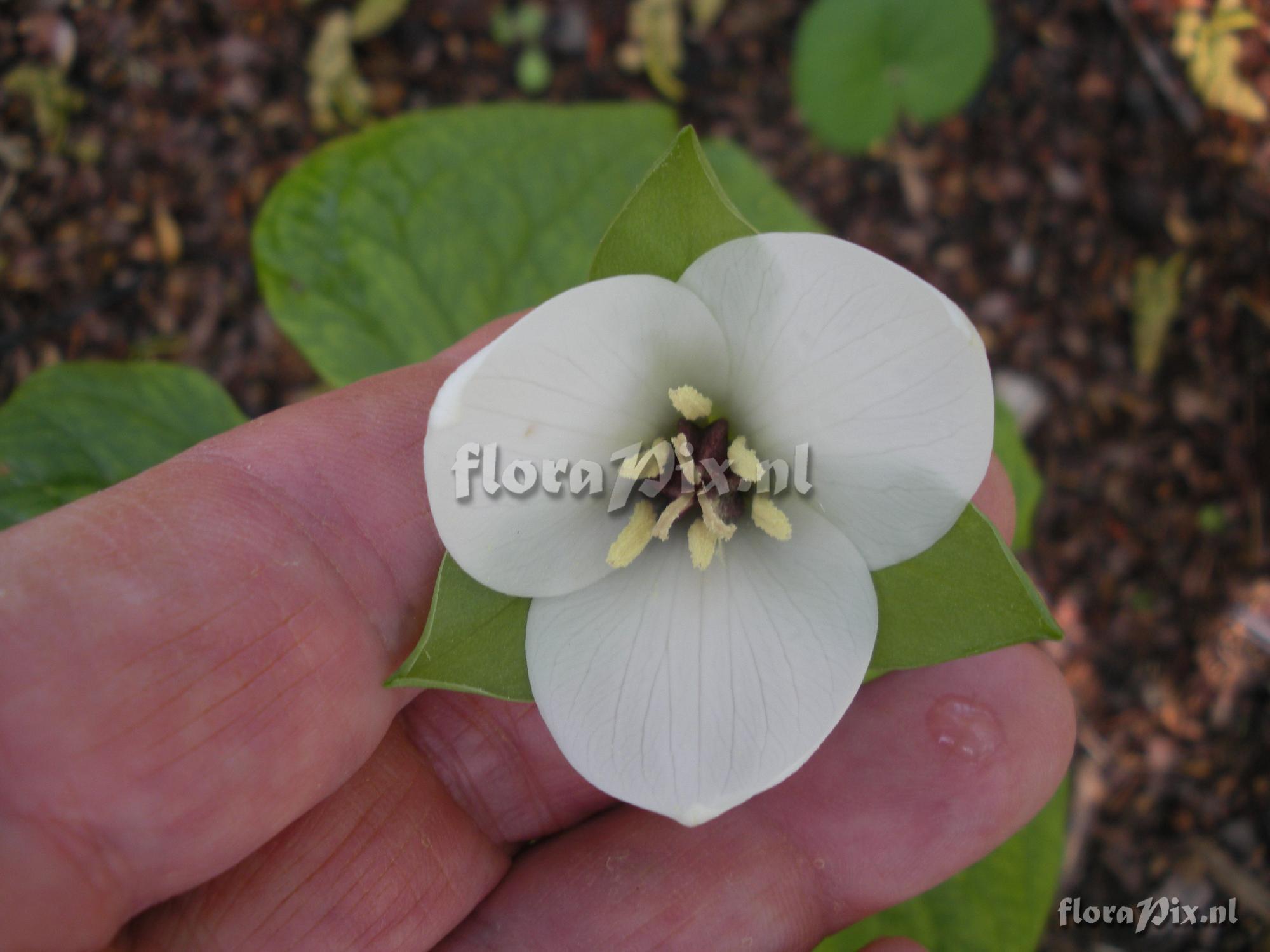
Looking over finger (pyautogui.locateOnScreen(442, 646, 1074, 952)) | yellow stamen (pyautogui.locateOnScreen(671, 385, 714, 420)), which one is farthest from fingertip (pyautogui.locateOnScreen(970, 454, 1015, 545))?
yellow stamen (pyautogui.locateOnScreen(671, 385, 714, 420))

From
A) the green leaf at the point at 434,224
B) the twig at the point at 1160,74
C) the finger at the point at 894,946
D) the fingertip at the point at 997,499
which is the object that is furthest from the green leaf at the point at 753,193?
the finger at the point at 894,946

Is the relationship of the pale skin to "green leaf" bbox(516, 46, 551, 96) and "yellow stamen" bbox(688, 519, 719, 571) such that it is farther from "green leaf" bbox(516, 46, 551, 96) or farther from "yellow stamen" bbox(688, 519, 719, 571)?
"green leaf" bbox(516, 46, 551, 96)

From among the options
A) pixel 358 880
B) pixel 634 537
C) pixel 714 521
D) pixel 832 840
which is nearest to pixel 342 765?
pixel 358 880

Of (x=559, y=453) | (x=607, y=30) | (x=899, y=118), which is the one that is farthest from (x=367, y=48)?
(x=559, y=453)

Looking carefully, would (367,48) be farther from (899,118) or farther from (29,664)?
(29,664)

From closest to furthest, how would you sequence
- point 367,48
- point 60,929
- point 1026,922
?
point 60,929 < point 1026,922 < point 367,48

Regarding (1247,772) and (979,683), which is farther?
(1247,772)

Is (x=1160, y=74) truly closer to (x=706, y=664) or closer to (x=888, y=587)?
(x=888, y=587)
